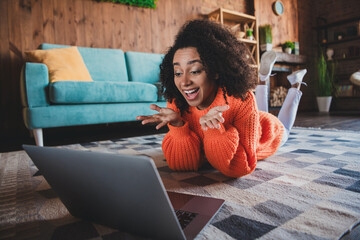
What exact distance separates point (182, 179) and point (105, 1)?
9.47 ft

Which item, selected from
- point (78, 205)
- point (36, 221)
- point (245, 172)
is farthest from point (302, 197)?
point (36, 221)

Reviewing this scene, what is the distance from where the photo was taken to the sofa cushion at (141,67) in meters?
2.86

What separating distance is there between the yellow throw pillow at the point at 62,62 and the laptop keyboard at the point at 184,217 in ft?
6.05

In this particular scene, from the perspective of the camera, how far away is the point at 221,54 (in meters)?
0.87

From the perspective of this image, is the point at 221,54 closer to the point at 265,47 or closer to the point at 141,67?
the point at 141,67

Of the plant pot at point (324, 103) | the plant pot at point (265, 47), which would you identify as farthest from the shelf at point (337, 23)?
the plant pot at point (265, 47)

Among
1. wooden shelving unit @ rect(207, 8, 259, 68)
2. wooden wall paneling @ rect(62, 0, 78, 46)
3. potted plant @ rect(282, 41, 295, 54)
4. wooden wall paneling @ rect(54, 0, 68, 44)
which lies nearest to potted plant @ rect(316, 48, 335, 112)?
potted plant @ rect(282, 41, 295, 54)

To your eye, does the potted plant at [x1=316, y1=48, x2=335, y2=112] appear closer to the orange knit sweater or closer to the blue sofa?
the blue sofa

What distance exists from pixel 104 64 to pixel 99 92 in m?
0.85

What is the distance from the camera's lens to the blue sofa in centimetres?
172

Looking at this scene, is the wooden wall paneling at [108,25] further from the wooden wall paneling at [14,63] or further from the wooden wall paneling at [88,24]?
the wooden wall paneling at [14,63]

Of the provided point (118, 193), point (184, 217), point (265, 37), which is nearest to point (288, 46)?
point (265, 37)

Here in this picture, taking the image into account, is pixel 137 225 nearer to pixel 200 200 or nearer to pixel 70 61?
pixel 200 200

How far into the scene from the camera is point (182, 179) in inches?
35.5
